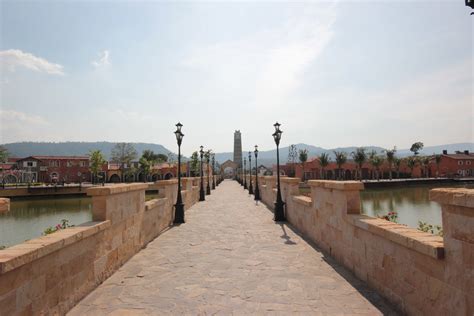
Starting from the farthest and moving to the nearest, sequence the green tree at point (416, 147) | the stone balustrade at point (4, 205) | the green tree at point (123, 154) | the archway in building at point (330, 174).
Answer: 1. the green tree at point (416, 147)
2. the green tree at point (123, 154)
3. the archway in building at point (330, 174)
4. the stone balustrade at point (4, 205)

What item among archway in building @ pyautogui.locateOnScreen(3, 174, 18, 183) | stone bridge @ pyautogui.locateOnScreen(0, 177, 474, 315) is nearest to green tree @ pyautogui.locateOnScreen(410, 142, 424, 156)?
stone bridge @ pyautogui.locateOnScreen(0, 177, 474, 315)

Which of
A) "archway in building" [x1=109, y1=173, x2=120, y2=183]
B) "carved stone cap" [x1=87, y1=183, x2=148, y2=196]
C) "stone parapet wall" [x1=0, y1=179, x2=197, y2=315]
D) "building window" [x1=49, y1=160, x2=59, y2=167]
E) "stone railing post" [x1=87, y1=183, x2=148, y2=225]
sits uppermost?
"building window" [x1=49, y1=160, x2=59, y2=167]

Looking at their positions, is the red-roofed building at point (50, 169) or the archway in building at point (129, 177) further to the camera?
the archway in building at point (129, 177)

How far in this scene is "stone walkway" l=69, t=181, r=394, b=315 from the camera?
4059 mm

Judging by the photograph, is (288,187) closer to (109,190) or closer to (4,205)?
(109,190)

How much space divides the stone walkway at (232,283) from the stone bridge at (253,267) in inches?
0.8

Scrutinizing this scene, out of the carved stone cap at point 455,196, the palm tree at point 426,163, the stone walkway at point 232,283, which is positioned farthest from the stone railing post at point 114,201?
the palm tree at point 426,163

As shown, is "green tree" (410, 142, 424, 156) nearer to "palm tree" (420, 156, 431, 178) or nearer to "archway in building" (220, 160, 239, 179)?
"palm tree" (420, 156, 431, 178)

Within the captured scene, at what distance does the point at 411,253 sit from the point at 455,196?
39.5 inches

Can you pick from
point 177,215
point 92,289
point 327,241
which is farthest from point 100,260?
point 177,215

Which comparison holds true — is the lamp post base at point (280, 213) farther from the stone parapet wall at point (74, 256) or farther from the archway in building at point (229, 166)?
the archway in building at point (229, 166)

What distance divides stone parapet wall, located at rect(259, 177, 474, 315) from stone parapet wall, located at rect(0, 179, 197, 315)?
4285 mm

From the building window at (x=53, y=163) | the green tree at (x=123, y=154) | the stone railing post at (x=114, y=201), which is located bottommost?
the stone railing post at (x=114, y=201)

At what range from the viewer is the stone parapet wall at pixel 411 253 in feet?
9.15
